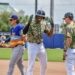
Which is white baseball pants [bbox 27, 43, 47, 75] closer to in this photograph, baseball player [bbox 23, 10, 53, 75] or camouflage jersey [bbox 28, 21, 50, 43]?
baseball player [bbox 23, 10, 53, 75]

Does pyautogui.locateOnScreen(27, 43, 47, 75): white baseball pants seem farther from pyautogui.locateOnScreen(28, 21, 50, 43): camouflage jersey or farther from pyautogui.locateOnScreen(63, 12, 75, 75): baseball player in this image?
pyautogui.locateOnScreen(63, 12, 75, 75): baseball player

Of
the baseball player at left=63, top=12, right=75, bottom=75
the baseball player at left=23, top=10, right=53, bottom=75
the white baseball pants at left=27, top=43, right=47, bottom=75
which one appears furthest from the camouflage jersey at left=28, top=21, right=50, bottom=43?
the baseball player at left=63, top=12, right=75, bottom=75

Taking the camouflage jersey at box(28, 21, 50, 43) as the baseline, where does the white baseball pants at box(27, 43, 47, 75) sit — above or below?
below

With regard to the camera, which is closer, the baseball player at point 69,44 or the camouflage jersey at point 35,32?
the baseball player at point 69,44

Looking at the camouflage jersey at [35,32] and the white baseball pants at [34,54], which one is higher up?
the camouflage jersey at [35,32]

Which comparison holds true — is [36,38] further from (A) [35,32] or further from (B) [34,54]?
(B) [34,54]

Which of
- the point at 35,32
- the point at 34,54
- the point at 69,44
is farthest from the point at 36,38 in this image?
the point at 69,44

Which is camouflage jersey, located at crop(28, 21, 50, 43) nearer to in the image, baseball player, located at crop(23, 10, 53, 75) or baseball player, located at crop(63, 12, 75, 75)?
baseball player, located at crop(23, 10, 53, 75)

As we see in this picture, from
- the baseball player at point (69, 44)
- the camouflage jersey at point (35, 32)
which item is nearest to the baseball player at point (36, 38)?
the camouflage jersey at point (35, 32)

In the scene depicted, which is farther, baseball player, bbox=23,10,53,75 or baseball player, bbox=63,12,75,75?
baseball player, bbox=23,10,53,75

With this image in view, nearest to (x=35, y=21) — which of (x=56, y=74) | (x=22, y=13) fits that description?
(x=56, y=74)

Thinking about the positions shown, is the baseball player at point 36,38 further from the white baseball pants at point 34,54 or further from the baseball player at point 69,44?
the baseball player at point 69,44

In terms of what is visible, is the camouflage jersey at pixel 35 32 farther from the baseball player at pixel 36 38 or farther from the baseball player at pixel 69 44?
the baseball player at pixel 69 44

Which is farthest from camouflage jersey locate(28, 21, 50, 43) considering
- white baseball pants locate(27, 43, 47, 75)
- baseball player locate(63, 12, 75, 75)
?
baseball player locate(63, 12, 75, 75)
